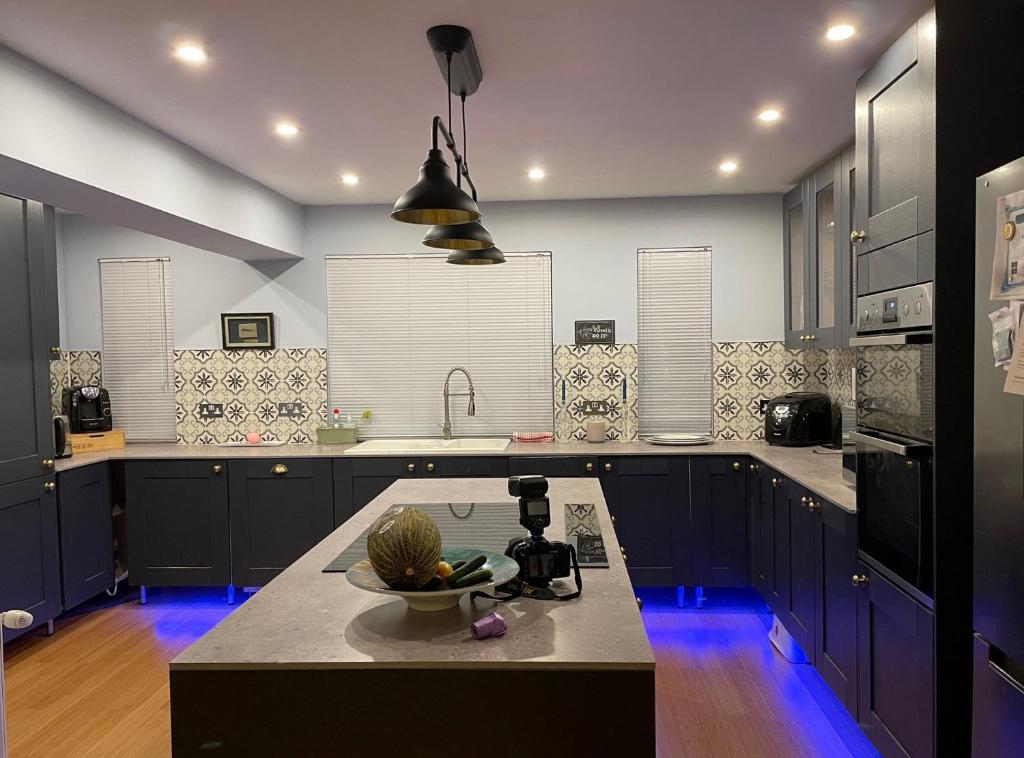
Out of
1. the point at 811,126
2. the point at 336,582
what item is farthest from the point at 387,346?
the point at 336,582

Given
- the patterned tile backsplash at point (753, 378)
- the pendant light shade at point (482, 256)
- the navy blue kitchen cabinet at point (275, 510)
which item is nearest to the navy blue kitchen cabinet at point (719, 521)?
the patterned tile backsplash at point (753, 378)

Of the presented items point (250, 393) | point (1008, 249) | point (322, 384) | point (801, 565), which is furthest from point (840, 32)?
point (250, 393)

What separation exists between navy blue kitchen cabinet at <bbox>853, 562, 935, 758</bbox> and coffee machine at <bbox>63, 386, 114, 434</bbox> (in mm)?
4548

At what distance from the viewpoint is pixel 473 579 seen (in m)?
1.61

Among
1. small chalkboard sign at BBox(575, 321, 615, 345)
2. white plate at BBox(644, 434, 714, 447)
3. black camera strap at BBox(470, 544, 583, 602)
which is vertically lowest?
black camera strap at BBox(470, 544, 583, 602)

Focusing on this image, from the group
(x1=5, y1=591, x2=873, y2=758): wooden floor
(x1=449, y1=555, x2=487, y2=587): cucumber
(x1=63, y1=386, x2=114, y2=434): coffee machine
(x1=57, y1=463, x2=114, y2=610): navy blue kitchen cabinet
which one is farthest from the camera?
(x1=63, y1=386, x2=114, y2=434): coffee machine

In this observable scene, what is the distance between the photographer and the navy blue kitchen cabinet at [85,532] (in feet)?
13.1

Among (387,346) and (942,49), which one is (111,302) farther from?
(942,49)

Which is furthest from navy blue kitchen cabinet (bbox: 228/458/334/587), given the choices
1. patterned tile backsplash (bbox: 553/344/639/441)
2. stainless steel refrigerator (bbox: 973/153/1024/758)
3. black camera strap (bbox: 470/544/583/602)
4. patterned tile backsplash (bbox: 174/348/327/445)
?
stainless steel refrigerator (bbox: 973/153/1024/758)

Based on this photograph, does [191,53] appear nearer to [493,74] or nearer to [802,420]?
[493,74]

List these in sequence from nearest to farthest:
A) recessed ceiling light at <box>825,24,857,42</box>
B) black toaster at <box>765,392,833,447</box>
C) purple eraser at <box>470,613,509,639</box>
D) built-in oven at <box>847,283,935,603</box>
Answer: purple eraser at <box>470,613,509,639</box>, built-in oven at <box>847,283,935,603</box>, recessed ceiling light at <box>825,24,857,42</box>, black toaster at <box>765,392,833,447</box>

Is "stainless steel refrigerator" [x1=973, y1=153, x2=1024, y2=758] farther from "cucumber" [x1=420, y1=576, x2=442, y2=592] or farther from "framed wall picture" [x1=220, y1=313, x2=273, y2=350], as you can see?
"framed wall picture" [x1=220, y1=313, x2=273, y2=350]

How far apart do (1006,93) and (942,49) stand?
30cm

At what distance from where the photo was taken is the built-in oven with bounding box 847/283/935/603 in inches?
84.0
